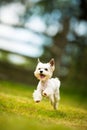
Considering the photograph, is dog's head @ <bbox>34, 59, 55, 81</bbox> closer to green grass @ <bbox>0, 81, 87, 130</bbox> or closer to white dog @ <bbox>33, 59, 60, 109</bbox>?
white dog @ <bbox>33, 59, 60, 109</bbox>

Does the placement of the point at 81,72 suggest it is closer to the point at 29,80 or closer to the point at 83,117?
the point at 29,80

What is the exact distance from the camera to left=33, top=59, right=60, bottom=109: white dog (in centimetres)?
326

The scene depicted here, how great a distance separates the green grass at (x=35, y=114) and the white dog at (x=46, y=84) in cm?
6

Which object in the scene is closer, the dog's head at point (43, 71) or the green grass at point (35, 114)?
the green grass at point (35, 114)

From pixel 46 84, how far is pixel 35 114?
8.9 inches

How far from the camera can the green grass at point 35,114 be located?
2.88 m

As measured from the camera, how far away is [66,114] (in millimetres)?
3373

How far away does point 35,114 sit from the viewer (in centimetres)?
321

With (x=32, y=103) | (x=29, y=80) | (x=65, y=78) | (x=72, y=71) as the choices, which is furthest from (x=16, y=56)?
(x=32, y=103)

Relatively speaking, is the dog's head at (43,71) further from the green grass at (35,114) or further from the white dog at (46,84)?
the green grass at (35,114)

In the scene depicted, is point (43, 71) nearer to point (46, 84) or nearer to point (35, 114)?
point (46, 84)

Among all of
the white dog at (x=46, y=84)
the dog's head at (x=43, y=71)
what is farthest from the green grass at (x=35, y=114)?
the dog's head at (x=43, y=71)

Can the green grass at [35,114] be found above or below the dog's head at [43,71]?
below

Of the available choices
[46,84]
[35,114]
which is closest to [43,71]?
[46,84]
